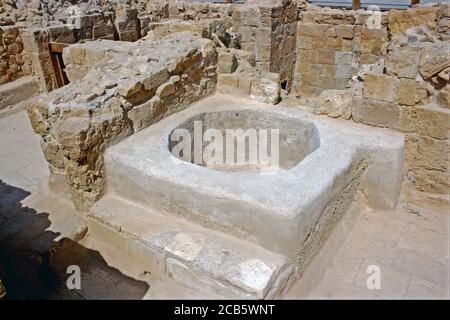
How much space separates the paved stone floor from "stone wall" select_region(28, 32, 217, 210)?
1.59 ft

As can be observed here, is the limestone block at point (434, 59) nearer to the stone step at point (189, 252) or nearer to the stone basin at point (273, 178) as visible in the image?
the stone basin at point (273, 178)

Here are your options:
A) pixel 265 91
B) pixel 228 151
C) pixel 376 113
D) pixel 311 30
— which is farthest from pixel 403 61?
pixel 311 30

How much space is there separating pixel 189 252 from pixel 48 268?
1426 millimetres

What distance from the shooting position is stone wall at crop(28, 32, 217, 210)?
3.50 meters

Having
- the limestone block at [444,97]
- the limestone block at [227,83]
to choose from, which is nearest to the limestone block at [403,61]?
the limestone block at [444,97]

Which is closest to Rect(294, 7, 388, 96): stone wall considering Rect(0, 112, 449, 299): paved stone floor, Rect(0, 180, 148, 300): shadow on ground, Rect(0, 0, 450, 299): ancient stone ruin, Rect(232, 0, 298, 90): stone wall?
Rect(232, 0, 298, 90): stone wall

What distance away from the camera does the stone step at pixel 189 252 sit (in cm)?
272

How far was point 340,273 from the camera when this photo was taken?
10.5 ft

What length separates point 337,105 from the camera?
168 inches

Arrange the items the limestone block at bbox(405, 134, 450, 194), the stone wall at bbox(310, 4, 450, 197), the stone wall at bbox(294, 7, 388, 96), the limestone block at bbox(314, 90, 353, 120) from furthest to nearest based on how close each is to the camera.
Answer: the stone wall at bbox(294, 7, 388, 96), the limestone block at bbox(314, 90, 353, 120), the limestone block at bbox(405, 134, 450, 194), the stone wall at bbox(310, 4, 450, 197)

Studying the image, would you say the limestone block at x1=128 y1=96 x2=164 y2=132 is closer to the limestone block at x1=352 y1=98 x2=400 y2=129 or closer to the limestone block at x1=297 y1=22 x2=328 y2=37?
the limestone block at x1=352 y1=98 x2=400 y2=129

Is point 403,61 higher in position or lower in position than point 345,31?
higher

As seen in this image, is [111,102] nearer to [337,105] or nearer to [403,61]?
[337,105]
